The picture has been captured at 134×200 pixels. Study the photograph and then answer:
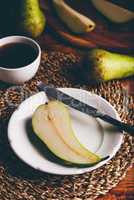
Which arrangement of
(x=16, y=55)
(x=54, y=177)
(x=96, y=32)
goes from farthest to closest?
(x=96, y=32)
(x=16, y=55)
(x=54, y=177)


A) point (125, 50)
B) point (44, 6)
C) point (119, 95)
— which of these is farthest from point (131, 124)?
point (44, 6)

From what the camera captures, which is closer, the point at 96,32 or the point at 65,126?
the point at 65,126

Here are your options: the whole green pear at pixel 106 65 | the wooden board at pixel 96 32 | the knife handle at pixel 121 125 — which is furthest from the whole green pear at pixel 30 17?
the knife handle at pixel 121 125

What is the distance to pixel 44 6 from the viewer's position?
105cm

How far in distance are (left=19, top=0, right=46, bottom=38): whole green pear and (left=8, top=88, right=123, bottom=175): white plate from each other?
19cm

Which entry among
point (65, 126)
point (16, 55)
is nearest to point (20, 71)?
point (16, 55)

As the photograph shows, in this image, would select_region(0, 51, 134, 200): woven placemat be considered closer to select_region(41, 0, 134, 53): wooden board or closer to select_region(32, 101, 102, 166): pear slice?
select_region(32, 101, 102, 166): pear slice

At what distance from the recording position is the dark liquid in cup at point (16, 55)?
86 centimetres

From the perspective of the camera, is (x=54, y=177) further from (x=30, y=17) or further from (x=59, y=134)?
(x=30, y=17)

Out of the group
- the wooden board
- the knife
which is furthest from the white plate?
the wooden board

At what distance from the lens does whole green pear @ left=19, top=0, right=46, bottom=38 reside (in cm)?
95

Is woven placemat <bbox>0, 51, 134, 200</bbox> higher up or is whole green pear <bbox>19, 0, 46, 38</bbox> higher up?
whole green pear <bbox>19, 0, 46, 38</bbox>

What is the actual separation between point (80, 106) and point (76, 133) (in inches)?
2.2

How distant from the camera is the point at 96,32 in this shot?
3.30 ft
